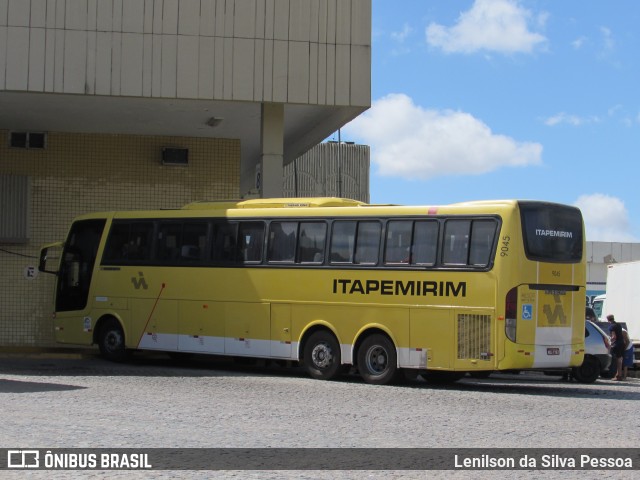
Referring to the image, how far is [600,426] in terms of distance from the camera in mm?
12695

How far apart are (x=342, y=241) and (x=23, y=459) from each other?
1054 cm

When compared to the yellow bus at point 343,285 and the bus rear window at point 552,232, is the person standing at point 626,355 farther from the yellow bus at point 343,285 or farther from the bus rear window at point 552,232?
the bus rear window at point 552,232

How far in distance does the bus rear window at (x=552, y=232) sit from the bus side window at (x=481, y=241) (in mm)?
520

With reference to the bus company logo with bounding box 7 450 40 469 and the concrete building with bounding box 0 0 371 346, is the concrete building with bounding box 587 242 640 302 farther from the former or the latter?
the bus company logo with bounding box 7 450 40 469

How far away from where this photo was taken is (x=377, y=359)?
18656mm

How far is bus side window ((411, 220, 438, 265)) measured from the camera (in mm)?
17969

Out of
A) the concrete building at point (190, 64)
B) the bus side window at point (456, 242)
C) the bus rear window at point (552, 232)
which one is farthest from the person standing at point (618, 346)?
the bus side window at point (456, 242)

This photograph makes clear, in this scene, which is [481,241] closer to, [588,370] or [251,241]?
[251,241]

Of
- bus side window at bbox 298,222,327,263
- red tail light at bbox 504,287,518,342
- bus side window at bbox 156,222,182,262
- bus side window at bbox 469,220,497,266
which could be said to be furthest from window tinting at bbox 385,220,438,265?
bus side window at bbox 156,222,182,262

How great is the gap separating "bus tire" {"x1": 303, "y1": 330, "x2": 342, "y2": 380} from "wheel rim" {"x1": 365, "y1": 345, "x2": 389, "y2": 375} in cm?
60

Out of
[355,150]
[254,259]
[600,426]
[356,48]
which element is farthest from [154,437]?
[355,150]

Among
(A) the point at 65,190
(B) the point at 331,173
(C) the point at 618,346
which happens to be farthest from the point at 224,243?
(B) the point at 331,173

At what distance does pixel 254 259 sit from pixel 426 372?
12.5 feet

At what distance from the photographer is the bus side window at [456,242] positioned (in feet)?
57.7
